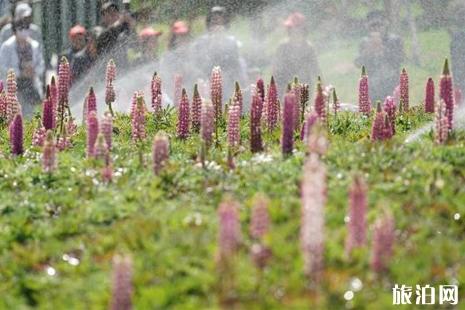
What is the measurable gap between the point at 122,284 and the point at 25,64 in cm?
1888

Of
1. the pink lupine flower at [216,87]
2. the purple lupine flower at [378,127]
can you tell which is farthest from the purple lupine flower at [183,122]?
the purple lupine flower at [378,127]

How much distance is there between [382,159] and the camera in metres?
11.7

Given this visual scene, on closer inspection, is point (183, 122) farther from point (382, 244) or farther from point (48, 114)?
point (382, 244)

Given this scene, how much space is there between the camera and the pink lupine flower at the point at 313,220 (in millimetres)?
7758

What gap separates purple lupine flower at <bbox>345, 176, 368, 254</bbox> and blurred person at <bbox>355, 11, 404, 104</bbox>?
1718cm

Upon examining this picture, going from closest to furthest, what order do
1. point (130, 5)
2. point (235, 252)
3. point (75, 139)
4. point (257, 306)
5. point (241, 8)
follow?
1. point (257, 306)
2. point (235, 252)
3. point (75, 139)
4. point (241, 8)
5. point (130, 5)

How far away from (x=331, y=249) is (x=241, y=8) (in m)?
22.1

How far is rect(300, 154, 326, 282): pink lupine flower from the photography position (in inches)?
305

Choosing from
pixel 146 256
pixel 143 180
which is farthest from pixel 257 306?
pixel 143 180

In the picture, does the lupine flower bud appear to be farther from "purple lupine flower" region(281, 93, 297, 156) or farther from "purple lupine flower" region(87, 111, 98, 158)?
"purple lupine flower" region(87, 111, 98, 158)

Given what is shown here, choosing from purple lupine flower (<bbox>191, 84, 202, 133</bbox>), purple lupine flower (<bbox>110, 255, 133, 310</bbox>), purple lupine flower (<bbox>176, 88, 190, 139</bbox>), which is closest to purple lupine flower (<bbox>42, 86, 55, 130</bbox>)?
purple lupine flower (<bbox>176, 88, 190, 139</bbox>)

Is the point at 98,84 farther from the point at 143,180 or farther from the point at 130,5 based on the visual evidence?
the point at 143,180

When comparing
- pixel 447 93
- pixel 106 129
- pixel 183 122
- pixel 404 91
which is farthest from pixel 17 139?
pixel 404 91

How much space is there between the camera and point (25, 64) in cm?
2572
